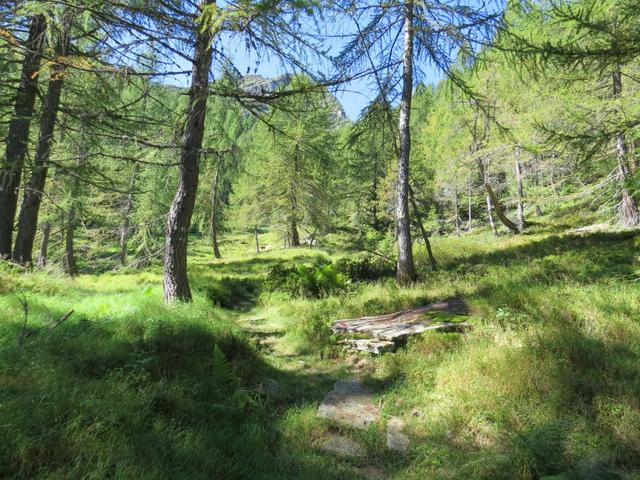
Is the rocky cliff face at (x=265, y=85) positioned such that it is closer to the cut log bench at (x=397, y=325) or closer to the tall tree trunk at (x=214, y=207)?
the cut log bench at (x=397, y=325)

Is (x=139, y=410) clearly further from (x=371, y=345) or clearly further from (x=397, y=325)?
(x=397, y=325)

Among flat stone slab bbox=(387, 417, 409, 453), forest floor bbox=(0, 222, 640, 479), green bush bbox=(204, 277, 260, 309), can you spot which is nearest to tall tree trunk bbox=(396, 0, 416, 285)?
forest floor bbox=(0, 222, 640, 479)

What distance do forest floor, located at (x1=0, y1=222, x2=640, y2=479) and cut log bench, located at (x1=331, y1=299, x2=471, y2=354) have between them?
23cm

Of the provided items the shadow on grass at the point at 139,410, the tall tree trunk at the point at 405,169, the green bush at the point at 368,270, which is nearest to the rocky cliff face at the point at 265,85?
the tall tree trunk at the point at 405,169

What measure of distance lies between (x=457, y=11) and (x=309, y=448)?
10740 mm

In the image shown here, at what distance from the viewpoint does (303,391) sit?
5332 mm

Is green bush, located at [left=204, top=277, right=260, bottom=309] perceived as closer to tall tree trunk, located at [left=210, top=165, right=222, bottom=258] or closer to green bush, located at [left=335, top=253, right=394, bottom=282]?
green bush, located at [left=335, top=253, right=394, bottom=282]

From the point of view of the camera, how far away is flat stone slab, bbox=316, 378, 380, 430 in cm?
459

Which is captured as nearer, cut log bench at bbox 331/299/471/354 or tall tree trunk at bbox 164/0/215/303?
cut log bench at bbox 331/299/471/354

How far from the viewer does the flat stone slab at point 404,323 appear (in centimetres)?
641

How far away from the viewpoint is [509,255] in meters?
13.2

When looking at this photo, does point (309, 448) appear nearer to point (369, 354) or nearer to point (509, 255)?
point (369, 354)

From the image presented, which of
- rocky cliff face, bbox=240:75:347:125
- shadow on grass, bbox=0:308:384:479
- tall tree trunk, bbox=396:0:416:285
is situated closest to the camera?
shadow on grass, bbox=0:308:384:479

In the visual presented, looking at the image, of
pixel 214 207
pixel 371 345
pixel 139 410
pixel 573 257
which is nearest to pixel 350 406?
pixel 371 345
